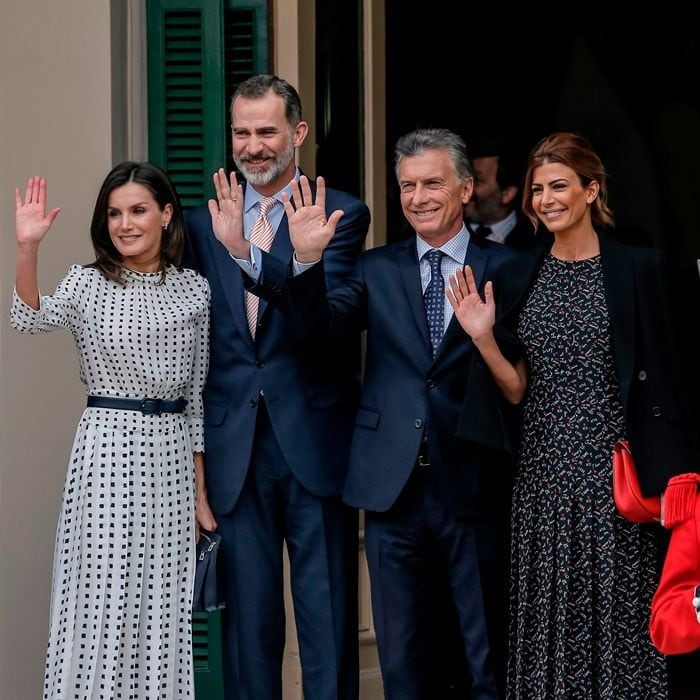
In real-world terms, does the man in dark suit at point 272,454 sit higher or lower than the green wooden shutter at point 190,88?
lower

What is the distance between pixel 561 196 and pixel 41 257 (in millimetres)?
1971

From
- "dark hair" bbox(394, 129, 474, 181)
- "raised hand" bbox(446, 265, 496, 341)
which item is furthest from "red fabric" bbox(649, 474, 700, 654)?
"dark hair" bbox(394, 129, 474, 181)

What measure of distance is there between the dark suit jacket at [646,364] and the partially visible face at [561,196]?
15cm

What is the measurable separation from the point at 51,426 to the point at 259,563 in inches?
44.2

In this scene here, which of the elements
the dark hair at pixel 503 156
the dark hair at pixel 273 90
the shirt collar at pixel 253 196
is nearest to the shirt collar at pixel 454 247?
the shirt collar at pixel 253 196

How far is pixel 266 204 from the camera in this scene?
4848mm

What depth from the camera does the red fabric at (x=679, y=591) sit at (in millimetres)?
4137

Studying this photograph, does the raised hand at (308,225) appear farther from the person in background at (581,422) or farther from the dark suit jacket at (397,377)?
the person in background at (581,422)

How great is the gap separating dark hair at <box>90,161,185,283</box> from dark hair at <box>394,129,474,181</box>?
2.38 ft

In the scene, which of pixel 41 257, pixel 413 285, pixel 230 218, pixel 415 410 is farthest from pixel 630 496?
pixel 41 257

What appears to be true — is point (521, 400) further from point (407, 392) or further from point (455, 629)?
point (455, 629)

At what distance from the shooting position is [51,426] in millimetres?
5496

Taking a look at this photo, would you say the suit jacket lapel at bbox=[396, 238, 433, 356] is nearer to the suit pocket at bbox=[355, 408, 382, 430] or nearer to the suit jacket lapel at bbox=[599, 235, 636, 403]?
the suit pocket at bbox=[355, 408, 382, 430]

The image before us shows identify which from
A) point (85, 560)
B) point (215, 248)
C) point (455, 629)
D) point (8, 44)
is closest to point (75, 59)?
point (8, 44)
